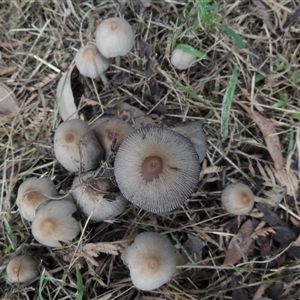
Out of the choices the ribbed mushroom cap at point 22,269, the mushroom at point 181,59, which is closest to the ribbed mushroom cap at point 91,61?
the mushroom at point 181,59

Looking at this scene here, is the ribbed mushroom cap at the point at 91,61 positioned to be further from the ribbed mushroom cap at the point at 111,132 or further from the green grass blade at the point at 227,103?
the green grass blade at the point at 227,103

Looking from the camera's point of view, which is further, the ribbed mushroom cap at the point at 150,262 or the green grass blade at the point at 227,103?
the green grass blade at the point at 227,103

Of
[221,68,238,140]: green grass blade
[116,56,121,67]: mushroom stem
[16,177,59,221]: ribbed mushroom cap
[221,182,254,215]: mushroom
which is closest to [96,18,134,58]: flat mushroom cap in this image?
[116,56,121,67]: mushroom stem

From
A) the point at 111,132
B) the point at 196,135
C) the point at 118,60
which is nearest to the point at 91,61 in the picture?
the point at 118,60

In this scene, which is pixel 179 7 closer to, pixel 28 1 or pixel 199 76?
pixel 199 76

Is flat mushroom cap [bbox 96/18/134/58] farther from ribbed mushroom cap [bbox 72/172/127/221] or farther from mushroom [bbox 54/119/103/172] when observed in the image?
ribbed mushroom cap [bbox 72/172/127/221]

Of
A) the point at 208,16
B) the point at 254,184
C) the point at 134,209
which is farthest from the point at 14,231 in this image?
the point at 208,16

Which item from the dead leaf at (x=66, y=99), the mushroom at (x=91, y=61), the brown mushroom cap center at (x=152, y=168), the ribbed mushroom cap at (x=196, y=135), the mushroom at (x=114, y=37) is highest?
the mushroom at (x=114, y=37)
